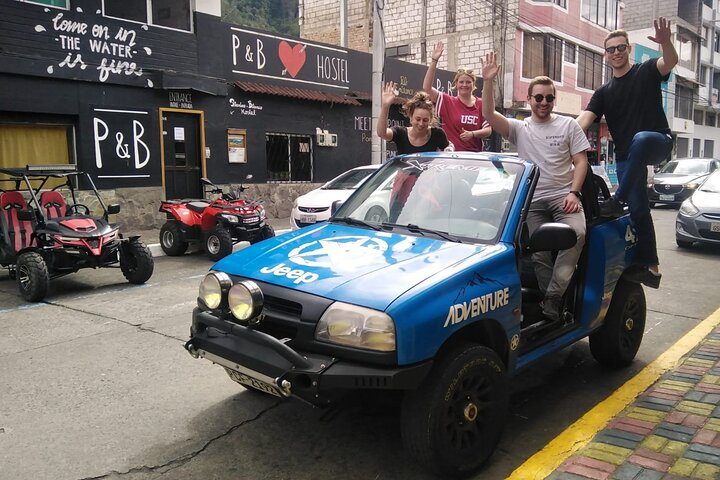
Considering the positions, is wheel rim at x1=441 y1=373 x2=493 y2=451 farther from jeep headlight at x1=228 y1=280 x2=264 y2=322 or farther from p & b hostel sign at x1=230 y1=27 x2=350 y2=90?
p & b hostel sign at x1=230 y1=27 x2=350 y2=90

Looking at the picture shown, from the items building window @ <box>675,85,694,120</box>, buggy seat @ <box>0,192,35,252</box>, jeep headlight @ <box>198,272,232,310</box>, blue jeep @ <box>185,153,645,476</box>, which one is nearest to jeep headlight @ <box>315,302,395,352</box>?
blue jeep @ <box>185,153,645,476</box>

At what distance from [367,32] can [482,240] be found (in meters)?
27.2

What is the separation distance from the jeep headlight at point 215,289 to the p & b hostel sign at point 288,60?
1243 cm

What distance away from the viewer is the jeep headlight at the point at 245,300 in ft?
9.55

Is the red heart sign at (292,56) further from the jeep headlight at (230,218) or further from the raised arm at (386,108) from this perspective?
the raised arm at (386,108)

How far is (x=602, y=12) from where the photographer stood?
30.2 meters

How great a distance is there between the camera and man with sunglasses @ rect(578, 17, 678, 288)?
4707 millimetres

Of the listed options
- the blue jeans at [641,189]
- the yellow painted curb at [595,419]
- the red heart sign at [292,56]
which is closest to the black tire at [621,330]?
the yellow painted curb at [595,419]

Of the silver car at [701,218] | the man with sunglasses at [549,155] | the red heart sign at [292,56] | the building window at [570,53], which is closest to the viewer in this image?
the man with sunglasses at [549,155]

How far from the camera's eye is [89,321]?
20.0 feet

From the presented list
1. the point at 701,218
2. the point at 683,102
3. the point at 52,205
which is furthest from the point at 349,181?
the point at 683,102

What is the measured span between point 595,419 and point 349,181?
8.55m

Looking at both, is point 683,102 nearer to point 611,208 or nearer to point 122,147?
point 122,147

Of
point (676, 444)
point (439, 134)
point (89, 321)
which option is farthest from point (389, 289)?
point (89, 321)
